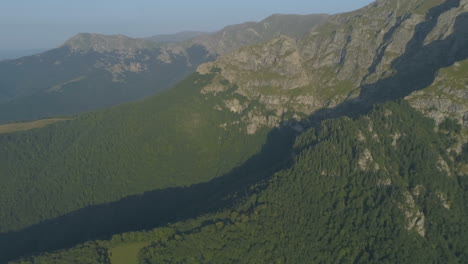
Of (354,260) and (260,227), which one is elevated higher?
(260,227)

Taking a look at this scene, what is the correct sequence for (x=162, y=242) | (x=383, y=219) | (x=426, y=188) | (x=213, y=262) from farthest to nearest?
(x=426, y=188) → (x=383, y=219) → (x=162, y=242) → (x=213, y=262)

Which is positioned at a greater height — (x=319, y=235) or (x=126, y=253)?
(x=126, y=253)

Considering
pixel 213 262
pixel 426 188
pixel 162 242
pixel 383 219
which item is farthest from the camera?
pixel 426 188

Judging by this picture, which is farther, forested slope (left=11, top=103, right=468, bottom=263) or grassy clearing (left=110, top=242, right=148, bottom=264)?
forested slope (left=11, top=103, right=468, bottom=263)

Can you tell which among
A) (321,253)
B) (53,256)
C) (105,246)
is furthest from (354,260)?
(53,256)

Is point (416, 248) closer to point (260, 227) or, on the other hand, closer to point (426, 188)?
point (426, 188)

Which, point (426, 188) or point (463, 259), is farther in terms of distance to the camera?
point (426, 188)

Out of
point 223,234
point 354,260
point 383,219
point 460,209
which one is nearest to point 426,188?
point 460,209

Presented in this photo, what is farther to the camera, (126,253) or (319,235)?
(319,235)

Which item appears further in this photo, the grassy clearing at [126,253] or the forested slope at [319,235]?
the forested slope at [319,235]
